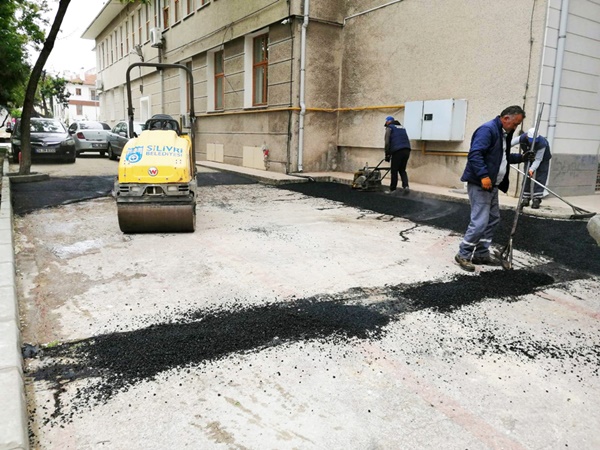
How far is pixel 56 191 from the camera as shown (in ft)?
34.6

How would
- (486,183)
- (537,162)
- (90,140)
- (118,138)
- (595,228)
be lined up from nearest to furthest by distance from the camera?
(486,183) < (595,228) < (537,162) < (118,138) < (90,140)

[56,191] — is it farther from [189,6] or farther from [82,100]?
[82,100]

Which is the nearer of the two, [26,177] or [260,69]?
[26,177]

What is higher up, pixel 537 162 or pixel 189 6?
pixel 189 6

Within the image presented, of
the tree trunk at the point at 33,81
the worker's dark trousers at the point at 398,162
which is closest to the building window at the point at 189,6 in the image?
the tree trunk at the point at 33,81

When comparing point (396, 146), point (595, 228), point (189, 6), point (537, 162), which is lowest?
point (595, 228)

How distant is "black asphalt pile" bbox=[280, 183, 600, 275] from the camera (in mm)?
6098

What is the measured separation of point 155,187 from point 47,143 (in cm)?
1196

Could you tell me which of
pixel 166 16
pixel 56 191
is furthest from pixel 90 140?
pixel 56 191

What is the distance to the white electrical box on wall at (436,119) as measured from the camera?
1105cm

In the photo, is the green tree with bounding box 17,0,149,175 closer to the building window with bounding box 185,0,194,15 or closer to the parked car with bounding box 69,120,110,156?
the parked car with bounding box 69,120,110,156

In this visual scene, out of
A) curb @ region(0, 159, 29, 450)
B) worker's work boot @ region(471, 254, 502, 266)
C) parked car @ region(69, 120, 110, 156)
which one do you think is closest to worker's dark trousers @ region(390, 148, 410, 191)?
worker's work boot @ region(471, 254, 502, 266)

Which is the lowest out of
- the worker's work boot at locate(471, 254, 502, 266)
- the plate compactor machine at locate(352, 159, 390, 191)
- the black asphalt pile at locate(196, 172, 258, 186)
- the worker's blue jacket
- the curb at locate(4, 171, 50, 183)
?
the worker's work boot at locate(471, 254, 502, 266)

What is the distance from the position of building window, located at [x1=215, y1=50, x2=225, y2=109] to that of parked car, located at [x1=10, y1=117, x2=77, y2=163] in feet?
19.0
